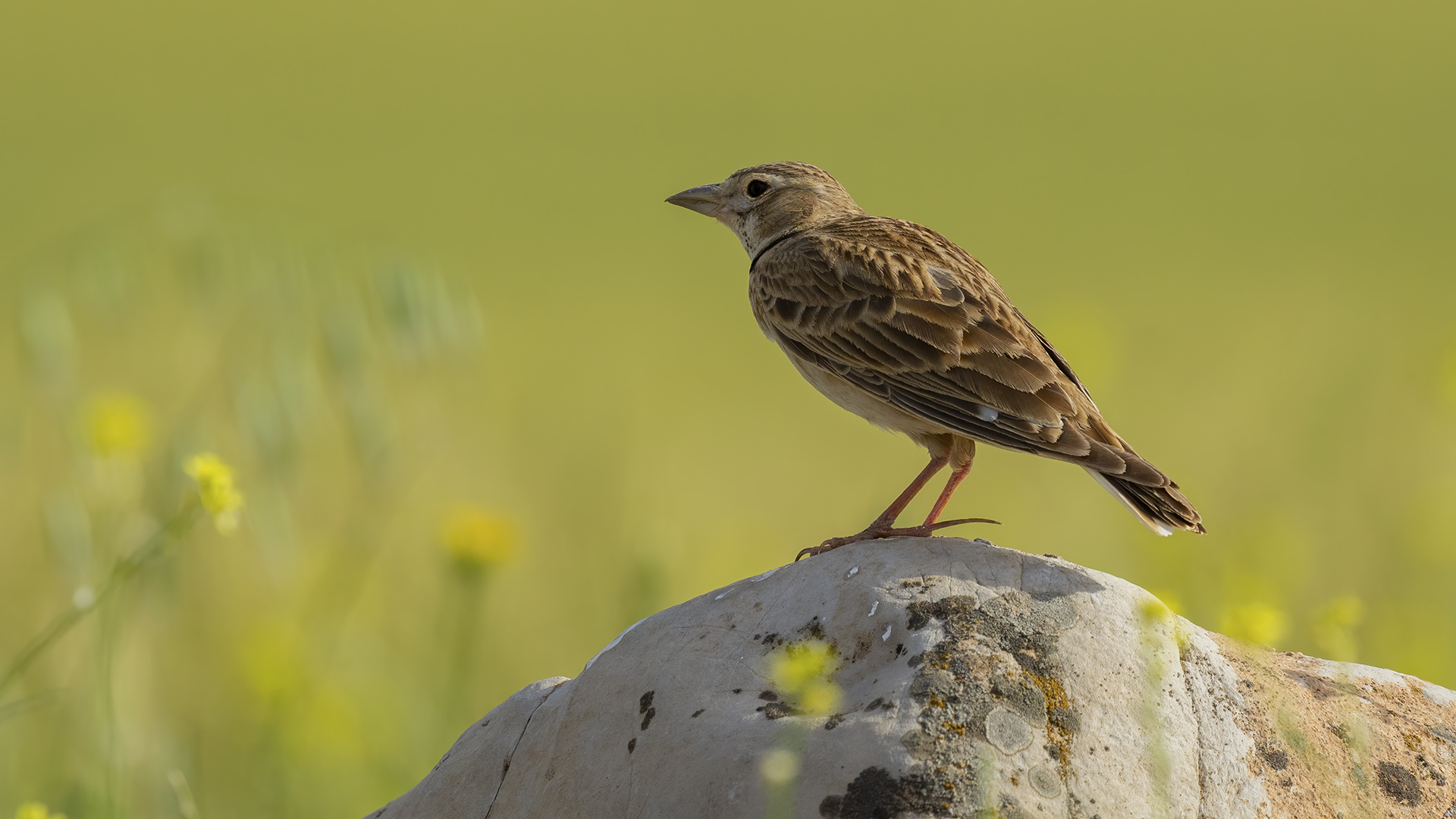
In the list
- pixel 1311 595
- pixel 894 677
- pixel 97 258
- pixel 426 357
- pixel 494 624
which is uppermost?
pixel 97 258

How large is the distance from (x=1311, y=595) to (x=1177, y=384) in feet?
18.3

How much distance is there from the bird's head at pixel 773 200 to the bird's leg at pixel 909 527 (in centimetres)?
199

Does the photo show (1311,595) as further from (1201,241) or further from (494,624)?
(1201,241)

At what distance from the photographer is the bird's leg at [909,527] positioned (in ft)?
16.6

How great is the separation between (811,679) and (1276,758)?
138cm

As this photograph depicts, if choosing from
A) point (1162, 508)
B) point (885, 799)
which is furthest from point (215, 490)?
point (1162, 508)

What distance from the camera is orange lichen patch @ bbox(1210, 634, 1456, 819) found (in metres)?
3.85

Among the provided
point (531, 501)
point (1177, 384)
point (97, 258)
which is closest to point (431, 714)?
point (97, 258)

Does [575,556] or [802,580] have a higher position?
[802,580]

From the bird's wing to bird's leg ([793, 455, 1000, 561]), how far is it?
388mm

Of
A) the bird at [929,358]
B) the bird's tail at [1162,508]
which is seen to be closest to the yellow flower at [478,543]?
the bird at [929,358]

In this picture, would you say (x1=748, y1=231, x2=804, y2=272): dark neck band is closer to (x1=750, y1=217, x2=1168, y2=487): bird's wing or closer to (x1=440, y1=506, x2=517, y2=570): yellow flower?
(x1=750, y1=217, x2=1168, y2=487): bird's wing

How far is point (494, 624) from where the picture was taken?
350 inches

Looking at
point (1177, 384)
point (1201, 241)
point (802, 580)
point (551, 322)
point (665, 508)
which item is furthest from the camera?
point (1201, 241)
